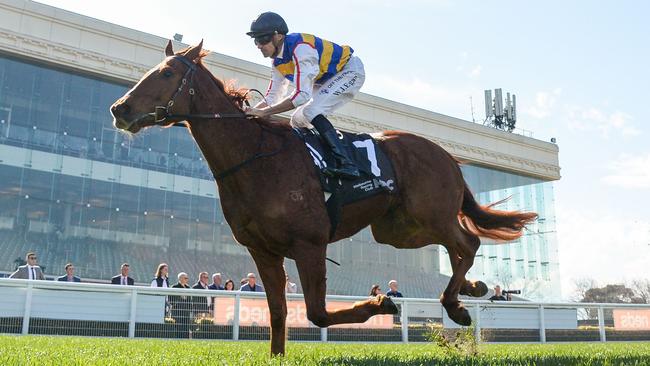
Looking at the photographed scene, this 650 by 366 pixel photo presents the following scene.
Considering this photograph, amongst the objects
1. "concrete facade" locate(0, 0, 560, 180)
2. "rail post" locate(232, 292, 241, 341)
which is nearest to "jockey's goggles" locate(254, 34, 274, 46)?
"rail post" locate(232, 292, 241, 341)

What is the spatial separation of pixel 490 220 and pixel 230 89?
285 centimetres

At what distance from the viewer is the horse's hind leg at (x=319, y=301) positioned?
14.8 ft

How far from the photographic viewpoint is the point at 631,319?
51.7ft

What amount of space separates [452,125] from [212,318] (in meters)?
29.8

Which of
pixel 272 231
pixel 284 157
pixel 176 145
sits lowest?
pixel 272 231

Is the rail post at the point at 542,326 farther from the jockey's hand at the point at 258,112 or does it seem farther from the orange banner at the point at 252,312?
the jockey's hand at the point at 258,112

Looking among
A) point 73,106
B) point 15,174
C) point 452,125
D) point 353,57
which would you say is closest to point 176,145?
point 73,106

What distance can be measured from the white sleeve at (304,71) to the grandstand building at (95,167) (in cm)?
1918

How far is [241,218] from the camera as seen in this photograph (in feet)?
15.2

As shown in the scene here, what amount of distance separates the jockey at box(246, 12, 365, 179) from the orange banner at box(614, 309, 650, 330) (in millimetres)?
12444

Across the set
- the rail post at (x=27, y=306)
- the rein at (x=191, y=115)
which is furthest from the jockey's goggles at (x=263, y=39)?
the rail post at (x=27, y=306)

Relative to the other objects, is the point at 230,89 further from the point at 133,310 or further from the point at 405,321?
the point at 405,321

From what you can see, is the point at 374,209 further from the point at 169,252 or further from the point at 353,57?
the point at 169,252

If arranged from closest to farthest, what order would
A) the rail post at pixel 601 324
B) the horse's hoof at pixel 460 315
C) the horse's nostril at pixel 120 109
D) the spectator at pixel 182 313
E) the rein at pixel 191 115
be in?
the horse's nostril at pixel 120 109
the rein at pixel 191 115
the horse's hoof at pixel 460 315
the spectator at pixel 182 313
the rail post at pixel 601 324
